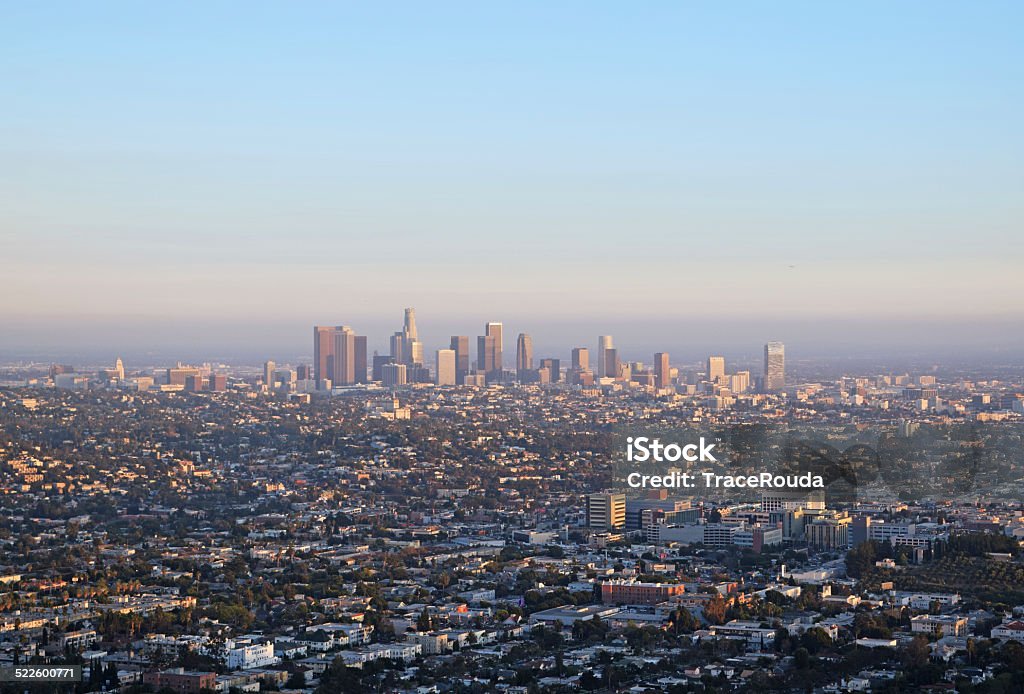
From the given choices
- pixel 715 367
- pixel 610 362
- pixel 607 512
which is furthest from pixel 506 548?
pixel 610 362

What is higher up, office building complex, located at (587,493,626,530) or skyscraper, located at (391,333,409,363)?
skyscraper, located at (391,333,409,363)

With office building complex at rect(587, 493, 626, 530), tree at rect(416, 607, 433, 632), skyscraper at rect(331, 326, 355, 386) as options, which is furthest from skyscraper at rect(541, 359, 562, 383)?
tree at rect(416, 607, 433, 632)

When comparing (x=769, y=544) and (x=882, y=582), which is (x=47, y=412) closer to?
(x=769, y=544)

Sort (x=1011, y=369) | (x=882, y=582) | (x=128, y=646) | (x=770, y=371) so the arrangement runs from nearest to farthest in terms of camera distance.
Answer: (x=128, y=646) → (x=882, y=582) → (x=770, y=371) → (x=1011, y=369)

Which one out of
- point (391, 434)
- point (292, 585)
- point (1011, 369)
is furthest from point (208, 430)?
point (1011, 369)

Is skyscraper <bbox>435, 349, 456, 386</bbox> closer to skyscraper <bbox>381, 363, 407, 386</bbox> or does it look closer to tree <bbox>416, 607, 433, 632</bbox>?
skyscraper <bbox>381, 363, 407, 386</bbox>

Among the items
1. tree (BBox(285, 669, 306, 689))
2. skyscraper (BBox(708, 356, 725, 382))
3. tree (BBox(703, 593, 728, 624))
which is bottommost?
tree (BBox(285, 669, 306, 689))

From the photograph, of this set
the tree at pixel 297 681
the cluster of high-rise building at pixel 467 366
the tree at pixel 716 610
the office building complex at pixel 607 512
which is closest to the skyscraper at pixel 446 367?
the cluster of high-rise building at pixel 467 366
